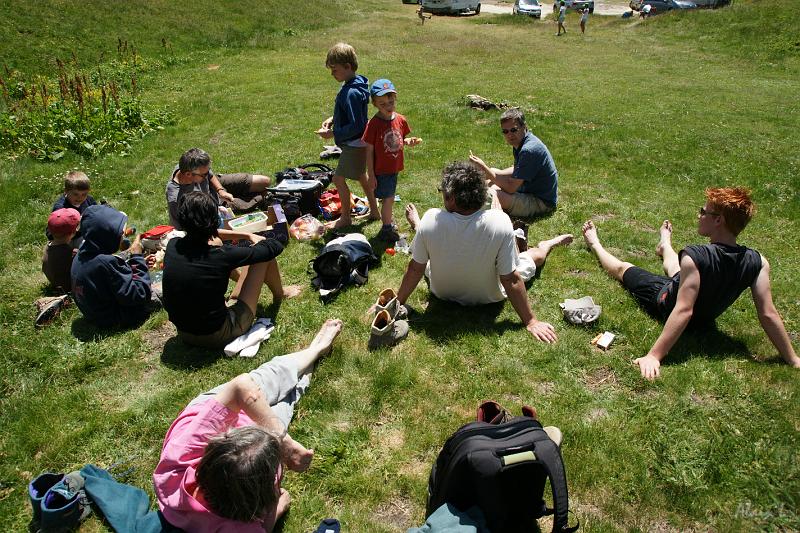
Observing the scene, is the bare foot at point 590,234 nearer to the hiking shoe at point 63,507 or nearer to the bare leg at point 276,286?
the bare leg at point 276,286

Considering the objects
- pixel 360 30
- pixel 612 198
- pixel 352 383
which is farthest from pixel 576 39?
pixel 352 383

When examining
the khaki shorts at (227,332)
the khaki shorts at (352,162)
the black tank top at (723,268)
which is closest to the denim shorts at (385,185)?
the khaki shorts at (352,162)

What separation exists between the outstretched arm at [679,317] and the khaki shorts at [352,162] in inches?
163

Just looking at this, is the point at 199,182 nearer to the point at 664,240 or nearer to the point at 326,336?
the point at 326,336

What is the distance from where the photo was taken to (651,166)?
31.9 ft

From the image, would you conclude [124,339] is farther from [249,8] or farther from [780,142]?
[249,8]

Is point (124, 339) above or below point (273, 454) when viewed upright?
below

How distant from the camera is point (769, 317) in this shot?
4.41 meters

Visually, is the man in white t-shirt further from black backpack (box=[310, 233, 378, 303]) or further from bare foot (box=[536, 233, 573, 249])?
bare foot (box=[536, 233, 573, 249])

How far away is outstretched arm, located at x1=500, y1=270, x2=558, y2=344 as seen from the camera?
489 cm

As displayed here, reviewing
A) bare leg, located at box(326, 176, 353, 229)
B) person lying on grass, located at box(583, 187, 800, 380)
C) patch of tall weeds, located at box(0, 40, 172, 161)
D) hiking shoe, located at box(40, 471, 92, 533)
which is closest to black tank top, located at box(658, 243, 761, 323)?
person lying on grass, located at box(583, 187, 800, 380)

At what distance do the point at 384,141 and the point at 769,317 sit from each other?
14.7ft

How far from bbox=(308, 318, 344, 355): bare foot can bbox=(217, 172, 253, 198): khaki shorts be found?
151 inches

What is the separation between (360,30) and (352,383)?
27365 millimetres
